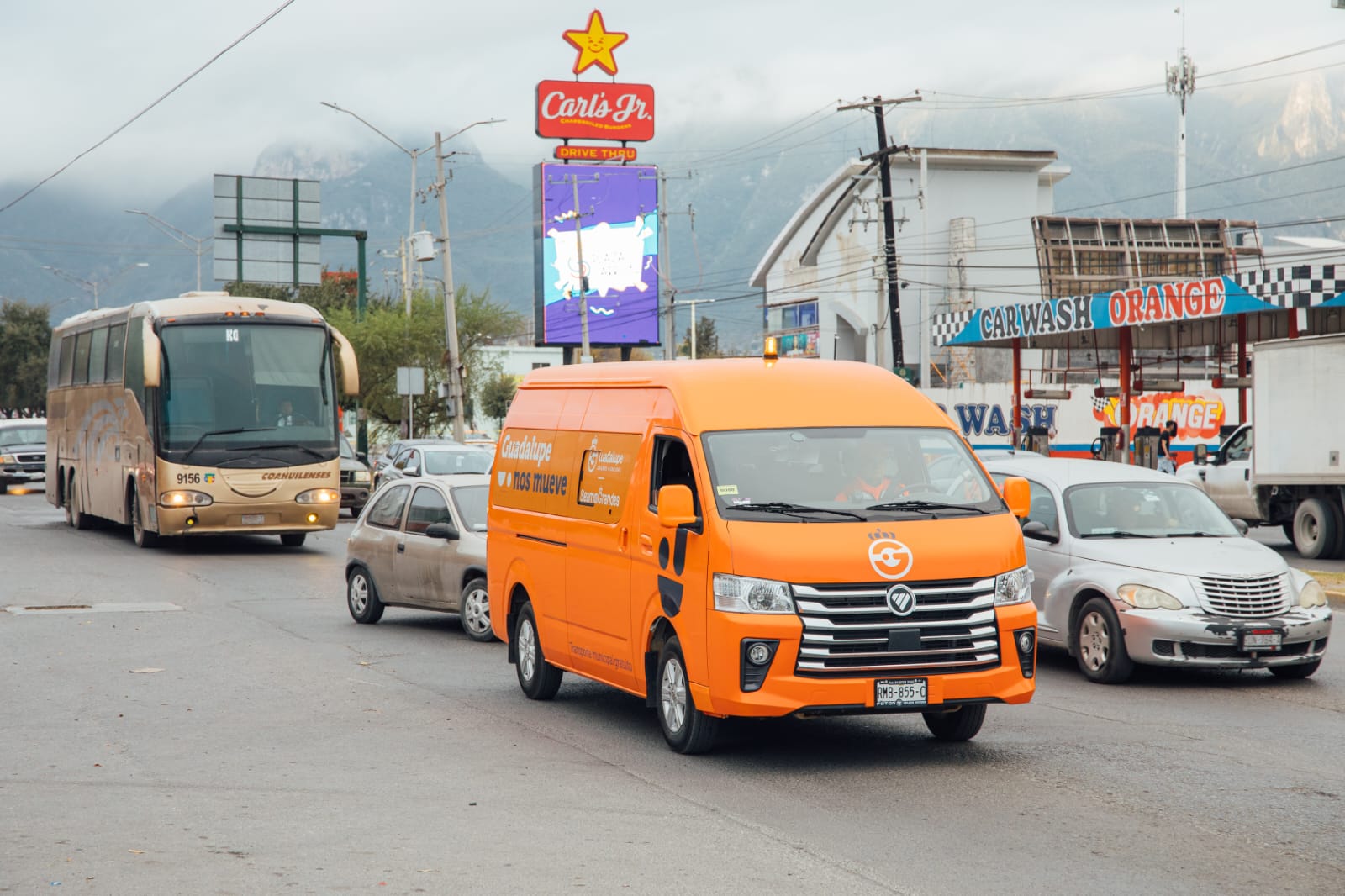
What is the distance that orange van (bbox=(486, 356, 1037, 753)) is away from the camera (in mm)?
8328

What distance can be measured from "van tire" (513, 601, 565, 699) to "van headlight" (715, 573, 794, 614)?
2801 millimetres

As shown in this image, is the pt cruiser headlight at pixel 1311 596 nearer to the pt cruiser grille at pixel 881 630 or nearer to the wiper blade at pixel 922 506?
the wiper blade at pixel 922 506

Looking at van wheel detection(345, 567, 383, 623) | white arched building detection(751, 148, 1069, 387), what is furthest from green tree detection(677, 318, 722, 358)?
van wheel detection(345, 567, 383, 623)

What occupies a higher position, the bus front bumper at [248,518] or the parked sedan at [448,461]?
the parked sedan at [448,461]

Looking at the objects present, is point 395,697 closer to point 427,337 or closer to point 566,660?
point 566,660

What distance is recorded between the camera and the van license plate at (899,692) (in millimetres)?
8320

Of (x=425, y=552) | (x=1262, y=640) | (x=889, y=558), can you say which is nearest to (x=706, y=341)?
(x=425, y=552)

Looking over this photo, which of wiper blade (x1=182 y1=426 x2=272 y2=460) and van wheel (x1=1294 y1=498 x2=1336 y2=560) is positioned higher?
wiper blade (x1=182 y1=426 x2=272 y2=460)

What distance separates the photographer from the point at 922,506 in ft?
29.1

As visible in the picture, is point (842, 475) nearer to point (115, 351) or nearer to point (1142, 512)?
point (1142, 512)

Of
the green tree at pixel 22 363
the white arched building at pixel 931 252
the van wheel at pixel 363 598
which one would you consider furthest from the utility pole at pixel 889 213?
the green tree at pixel 22 363

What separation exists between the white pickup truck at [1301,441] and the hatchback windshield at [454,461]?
39.7 feet

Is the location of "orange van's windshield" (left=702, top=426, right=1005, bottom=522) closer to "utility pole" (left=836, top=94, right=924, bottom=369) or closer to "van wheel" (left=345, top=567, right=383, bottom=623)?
"van wheel" (left=345, top=567, right=383, bottom=623)

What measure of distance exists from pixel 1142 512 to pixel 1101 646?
1.39 m
